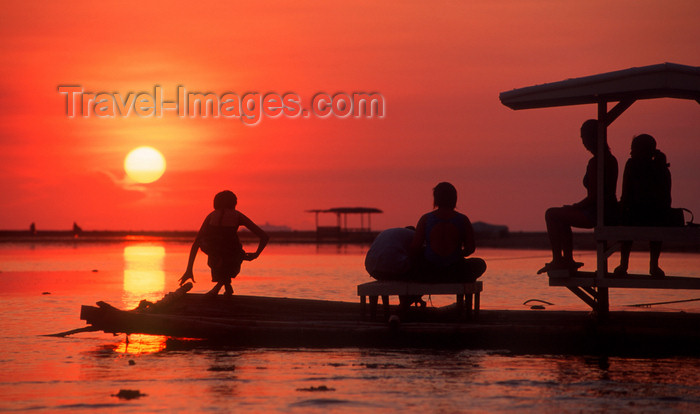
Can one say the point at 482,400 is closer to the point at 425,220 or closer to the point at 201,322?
the point at 425,220

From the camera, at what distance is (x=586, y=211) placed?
10.9 metres

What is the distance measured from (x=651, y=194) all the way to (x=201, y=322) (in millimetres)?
5402

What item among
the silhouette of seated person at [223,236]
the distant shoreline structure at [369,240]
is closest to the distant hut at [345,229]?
the distant shoreline structure at [369,240]

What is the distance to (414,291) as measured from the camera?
1066 centimetres

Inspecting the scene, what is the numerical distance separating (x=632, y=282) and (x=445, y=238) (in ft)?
6.97

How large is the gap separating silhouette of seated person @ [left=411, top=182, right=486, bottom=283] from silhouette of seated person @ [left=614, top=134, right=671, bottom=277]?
1838 millimetres

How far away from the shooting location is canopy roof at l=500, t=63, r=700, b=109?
10.1 m

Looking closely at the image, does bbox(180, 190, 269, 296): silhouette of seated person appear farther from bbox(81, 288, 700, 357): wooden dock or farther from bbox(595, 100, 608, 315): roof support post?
bbox(595, 100, 608, 315): roof support post

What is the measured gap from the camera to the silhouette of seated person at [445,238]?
35.0 feet

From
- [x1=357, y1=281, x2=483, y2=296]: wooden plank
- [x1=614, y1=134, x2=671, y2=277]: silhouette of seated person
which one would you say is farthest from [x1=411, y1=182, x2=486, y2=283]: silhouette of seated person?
[x1=614, y1=134, x2=671, y2=277]: silhouette of seated person

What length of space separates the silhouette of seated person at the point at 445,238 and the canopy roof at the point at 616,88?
4.73 ft

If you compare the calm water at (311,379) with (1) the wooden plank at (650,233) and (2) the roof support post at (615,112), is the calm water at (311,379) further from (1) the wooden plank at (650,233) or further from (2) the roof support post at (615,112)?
(2) the roof support post at (615,112)

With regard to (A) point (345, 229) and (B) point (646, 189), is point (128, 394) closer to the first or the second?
(B) point (646, 189)

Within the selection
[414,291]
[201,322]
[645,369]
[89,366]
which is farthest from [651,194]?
[89,366]
